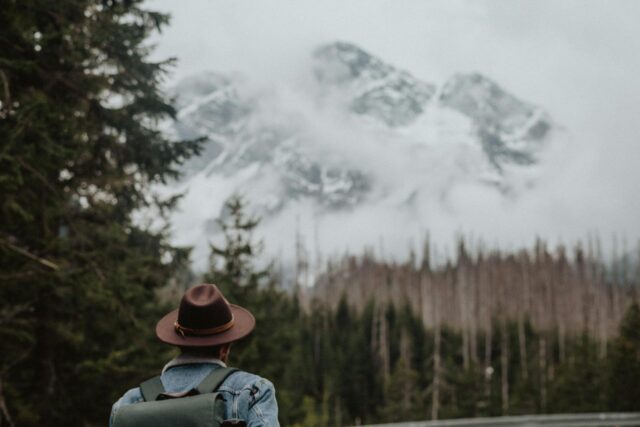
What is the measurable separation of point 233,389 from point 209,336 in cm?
23

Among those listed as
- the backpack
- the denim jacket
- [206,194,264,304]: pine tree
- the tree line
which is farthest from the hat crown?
[206,194,264,304]: pine tree

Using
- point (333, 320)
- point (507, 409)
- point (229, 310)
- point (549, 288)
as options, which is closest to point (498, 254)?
point (549, 288)

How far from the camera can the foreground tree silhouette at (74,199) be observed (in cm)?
712

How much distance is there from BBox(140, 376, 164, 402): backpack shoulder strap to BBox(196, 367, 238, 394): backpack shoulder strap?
0.17 m

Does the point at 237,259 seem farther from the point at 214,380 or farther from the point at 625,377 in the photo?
the point at 625,377

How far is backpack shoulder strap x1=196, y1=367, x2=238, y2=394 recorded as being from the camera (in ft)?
8.14

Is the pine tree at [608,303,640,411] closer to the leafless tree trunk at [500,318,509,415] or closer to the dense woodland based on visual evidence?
the dense woodland

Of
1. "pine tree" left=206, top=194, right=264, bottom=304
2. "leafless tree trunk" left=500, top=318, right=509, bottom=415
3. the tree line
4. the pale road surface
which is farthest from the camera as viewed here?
"leafless tree trunk" left=500, top=318, right=509, bottom=415

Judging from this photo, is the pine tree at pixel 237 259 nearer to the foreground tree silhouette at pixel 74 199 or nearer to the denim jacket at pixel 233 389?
the foreground tree silhouette at pixel 74 199

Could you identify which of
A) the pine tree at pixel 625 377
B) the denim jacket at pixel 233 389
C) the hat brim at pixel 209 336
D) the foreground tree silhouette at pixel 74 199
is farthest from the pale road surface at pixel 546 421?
the denim jacket at pixel 233 389

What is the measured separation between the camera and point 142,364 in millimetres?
11938

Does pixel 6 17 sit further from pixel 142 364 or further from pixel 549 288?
pixel 549 288

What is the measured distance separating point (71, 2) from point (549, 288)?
292 ft

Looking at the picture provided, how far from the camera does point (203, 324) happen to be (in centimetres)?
262
